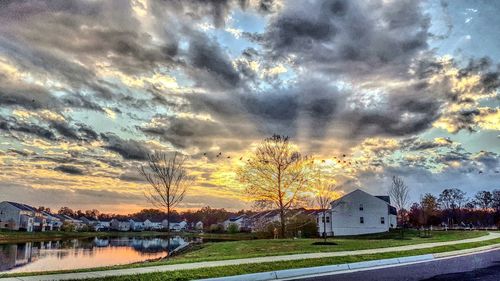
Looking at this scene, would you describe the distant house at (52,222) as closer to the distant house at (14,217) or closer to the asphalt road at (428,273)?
the distant house at (14,217)

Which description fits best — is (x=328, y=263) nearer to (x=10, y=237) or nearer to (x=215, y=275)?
(x=215, y=275)

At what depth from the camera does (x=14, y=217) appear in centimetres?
10206

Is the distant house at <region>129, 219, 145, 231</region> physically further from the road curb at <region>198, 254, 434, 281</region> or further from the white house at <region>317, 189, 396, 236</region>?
the road curb at <region>198, 254, 434, 281</region>

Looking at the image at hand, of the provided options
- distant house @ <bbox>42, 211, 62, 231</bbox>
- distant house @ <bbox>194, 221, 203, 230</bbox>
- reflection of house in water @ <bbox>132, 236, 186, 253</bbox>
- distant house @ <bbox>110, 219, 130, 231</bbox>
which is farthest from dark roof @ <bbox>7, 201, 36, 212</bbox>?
distant house @ <bbox>194, 221, 203, 230</bbox>

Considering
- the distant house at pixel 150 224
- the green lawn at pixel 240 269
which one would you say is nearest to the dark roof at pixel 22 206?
the distant house at pixel 150 224

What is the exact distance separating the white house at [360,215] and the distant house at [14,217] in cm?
8090

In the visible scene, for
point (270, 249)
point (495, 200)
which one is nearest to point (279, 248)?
point (270, 249)

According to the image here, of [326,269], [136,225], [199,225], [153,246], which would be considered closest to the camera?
[326,269]

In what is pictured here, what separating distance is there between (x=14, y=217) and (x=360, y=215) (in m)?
87.4

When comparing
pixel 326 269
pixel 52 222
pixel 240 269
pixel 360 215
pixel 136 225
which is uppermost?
pixel 360 215

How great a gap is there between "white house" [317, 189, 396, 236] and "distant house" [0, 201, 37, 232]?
80903 millimetres

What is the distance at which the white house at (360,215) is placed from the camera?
196ft

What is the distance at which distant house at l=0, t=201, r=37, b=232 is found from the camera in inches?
3944

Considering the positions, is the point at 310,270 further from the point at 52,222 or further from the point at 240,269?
the point at 52,222
